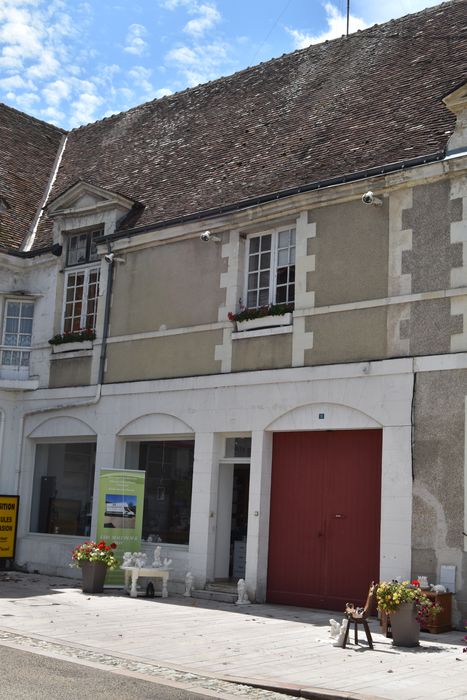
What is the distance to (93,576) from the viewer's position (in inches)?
560

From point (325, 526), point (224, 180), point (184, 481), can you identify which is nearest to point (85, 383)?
point (184, 481)

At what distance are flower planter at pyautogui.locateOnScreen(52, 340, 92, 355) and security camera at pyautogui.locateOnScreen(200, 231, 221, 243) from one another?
3.42m

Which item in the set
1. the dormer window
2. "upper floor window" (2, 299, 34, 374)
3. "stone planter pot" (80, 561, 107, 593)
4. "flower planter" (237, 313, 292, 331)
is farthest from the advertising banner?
the dormer window

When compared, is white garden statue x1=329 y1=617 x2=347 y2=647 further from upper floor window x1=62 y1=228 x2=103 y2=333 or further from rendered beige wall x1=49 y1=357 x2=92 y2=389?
upper floor window x1=62 y1=228 x2=103 y2=333

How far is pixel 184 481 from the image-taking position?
51.1ft

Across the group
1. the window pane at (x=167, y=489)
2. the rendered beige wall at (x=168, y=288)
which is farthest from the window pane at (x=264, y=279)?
the window pane at (x=167, y=489)

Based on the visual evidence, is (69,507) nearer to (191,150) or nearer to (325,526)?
(325,526)

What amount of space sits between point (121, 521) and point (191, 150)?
7.76m

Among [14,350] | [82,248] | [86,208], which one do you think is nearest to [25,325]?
[14,350]

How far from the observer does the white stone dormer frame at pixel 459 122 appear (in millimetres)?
12578

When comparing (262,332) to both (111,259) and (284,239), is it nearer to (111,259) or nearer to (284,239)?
(284,239)

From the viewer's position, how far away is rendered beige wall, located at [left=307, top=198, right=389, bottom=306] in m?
13.2

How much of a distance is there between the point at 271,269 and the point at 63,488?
6484 millimetres

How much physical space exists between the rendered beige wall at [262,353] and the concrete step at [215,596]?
11.6 ft
